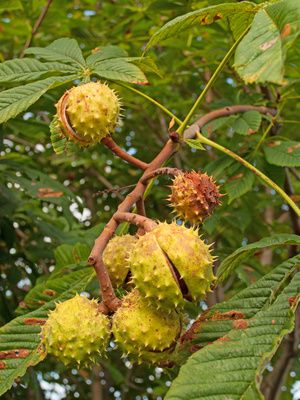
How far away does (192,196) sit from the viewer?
1.54 metres

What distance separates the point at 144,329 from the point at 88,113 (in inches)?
23.0

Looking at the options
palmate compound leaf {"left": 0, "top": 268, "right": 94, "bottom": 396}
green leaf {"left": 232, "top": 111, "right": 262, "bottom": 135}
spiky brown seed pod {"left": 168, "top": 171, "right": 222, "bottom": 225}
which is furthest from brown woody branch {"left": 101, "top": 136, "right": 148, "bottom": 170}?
green leaf {"left": 232, "top": 111, "right": 262, "bottom": 135}

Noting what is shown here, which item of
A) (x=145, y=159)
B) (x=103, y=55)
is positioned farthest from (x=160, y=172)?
(x=145, y=159)

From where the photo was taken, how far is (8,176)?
8.89ft

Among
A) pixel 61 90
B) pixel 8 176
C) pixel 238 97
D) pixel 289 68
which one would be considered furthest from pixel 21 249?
pixel 289 68

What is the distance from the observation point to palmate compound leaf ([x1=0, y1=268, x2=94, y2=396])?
1.55m

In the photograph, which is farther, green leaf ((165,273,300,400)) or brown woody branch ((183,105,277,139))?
brown woody branch ((183,105,277,139))

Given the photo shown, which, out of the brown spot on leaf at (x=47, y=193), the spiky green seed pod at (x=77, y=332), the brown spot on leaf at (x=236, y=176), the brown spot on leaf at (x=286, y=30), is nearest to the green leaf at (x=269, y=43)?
the brown spot on leaf at (x=286, y=30)

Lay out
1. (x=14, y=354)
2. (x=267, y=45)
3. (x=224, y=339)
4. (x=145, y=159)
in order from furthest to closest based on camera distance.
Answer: (x=145, y=159) → (x=14, y=354) → (x=224, y=339) → (x=267, y=45)

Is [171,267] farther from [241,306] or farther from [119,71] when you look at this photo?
[119,71]

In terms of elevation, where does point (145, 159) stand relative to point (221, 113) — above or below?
below

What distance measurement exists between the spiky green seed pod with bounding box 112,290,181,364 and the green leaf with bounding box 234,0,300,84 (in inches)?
22.1

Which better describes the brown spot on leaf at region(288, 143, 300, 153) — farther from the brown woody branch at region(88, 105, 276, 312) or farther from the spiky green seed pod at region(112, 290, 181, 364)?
→ the spiky green seed pod at region(112, 290, 181, 364)

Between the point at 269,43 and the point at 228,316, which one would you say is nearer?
the point at 269,43
